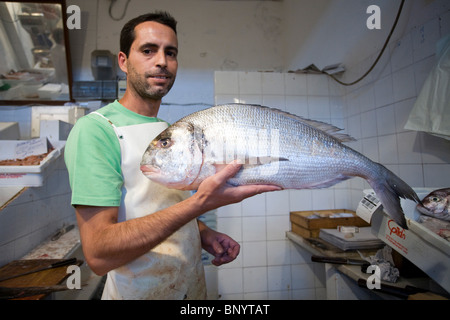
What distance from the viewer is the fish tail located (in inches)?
31.7

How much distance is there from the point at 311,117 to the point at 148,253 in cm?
186

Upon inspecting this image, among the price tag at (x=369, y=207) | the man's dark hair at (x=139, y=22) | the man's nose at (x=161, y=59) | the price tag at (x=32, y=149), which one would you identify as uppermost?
the man's dark hair at (x=139, y=22)

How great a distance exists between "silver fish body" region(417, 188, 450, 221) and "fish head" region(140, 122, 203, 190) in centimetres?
102

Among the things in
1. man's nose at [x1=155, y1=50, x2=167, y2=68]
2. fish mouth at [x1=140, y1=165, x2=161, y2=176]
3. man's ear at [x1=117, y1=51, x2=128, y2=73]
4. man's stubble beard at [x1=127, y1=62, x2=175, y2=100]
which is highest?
man's ear at [x1=117, y1=51, x2=128, y2=73]

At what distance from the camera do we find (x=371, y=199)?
1155 mm

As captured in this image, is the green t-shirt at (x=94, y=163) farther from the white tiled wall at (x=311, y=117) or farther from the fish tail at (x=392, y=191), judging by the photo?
the white tiled wall at (x=311, y=117)

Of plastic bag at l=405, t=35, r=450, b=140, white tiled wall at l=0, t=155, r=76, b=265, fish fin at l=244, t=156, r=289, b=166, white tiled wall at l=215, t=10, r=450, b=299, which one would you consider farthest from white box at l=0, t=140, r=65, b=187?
plastic bag at l=405, t=35, r=450, b=140

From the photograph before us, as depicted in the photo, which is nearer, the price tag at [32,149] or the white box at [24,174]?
the white box at [24,174]

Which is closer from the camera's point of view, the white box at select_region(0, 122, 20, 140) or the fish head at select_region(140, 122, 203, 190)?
the fish head at select_region(140, 122, 203, 190)

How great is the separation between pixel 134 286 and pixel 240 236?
1.58 metres

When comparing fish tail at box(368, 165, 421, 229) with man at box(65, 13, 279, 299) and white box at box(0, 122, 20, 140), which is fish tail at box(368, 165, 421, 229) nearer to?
man at box(65, 13, 279, 299)

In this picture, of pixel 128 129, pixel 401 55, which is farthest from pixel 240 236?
pixel 401 55

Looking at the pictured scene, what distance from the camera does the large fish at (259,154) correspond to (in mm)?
751

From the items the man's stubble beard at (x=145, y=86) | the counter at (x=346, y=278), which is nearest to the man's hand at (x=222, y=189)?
the man's stubble beard at (x=145, y=86)
